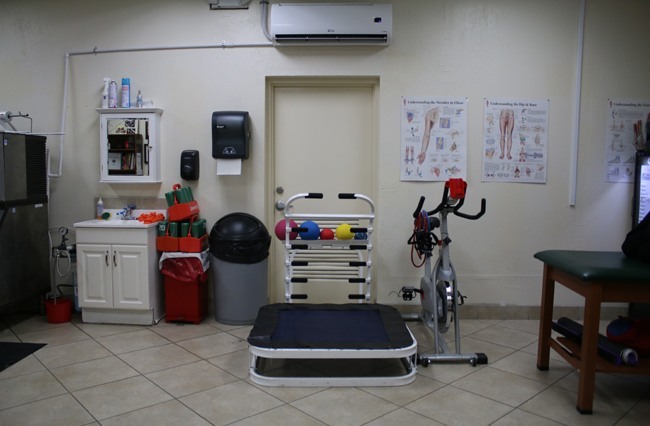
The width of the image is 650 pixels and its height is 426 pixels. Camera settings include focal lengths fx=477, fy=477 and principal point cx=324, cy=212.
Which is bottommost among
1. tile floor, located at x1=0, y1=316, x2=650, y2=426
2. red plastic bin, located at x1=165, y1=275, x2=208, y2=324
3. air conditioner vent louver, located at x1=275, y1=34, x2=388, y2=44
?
tile floor, located at x1=0, y1=316, x2=650, y2=426

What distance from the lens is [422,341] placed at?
3770 mm

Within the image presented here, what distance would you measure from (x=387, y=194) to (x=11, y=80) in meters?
3.70

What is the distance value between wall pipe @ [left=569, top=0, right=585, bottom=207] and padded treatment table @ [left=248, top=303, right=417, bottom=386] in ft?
7.03

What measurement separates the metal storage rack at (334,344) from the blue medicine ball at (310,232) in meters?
0.04

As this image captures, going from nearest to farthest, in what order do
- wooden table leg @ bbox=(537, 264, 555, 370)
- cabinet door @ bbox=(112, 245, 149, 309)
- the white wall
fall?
wooden table leg @ bbox=(537, 264, 555, 370) → cabinet door @ bbox=(112, 245, 149, 309) → the white wall

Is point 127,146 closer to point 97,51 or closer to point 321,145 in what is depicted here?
point 97,51

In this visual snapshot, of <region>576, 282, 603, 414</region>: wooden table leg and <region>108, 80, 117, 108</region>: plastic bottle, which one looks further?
<region>108, 80, 117, 108</region>: plastic bottle

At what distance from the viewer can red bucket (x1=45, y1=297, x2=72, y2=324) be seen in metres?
4.16

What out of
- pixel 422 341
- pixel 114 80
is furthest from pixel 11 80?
pixel 422 341

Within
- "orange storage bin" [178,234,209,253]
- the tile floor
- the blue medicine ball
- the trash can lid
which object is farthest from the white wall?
the tile floor

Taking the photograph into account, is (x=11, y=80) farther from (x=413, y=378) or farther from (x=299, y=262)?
(x=413, y=378)

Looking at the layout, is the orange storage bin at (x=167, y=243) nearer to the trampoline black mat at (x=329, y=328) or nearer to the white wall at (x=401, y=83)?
the white wall at (x=401, y=83)

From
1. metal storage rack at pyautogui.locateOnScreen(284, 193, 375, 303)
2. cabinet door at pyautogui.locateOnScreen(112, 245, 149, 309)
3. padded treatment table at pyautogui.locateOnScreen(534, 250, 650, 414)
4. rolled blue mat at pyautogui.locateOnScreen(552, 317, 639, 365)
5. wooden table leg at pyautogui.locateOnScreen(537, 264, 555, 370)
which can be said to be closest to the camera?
padded treatment table at pyautogui.locateOnScreen(534, 250, 650, 414)

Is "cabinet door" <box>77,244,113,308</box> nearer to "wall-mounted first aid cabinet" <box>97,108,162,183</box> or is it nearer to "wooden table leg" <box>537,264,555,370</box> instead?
"wall-mounted first aid cabinet" <box>97,108,162,183</box>
